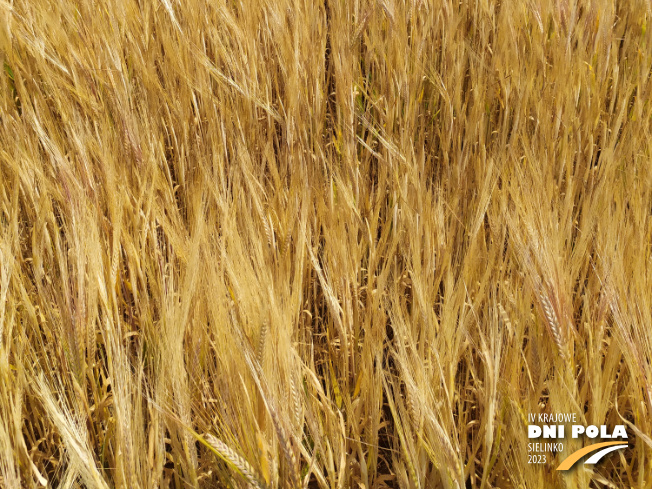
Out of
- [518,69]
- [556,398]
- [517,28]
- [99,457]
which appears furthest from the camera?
[517,28]

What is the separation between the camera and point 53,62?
114cm

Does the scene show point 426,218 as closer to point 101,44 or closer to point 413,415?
point 413,415

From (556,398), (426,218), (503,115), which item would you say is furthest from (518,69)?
(556,398)

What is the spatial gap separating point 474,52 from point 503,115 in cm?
23

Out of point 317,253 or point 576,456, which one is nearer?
point 576,456

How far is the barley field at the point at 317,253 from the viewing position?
66cm

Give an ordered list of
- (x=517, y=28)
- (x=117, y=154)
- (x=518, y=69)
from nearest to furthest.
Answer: (x=117, y=154)
(x=518, y=69)
(x=517, y=28)

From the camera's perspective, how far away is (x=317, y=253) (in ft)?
3.23

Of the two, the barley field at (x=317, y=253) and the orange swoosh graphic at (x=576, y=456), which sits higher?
the barley field at (x=317, y=253)

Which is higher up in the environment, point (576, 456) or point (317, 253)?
point (317, 253)

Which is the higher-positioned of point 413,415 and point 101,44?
point 101,44

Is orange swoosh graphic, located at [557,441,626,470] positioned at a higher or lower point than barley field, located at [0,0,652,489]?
lower

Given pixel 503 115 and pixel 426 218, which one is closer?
pixel 426 218

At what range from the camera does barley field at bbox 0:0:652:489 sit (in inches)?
26.0
